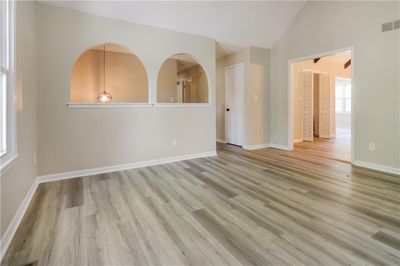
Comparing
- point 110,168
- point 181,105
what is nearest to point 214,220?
point 110,168

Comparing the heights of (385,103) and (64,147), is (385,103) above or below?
above

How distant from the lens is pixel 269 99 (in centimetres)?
545

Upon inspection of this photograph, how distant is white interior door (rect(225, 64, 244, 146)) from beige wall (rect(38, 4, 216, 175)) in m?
1.24

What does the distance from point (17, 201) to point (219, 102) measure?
515 centimetres

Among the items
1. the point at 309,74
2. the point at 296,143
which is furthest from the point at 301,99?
the point at 296,143

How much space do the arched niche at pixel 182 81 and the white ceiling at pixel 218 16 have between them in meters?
1.24

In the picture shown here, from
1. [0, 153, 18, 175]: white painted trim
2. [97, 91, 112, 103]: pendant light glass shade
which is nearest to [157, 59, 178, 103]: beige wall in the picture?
A: [97, 91, 112, 103]: pendant light glass shade

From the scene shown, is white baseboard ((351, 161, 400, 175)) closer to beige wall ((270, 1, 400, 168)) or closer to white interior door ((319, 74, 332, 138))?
beige wall ((270, 1, 400, 168))

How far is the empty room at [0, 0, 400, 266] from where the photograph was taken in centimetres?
160

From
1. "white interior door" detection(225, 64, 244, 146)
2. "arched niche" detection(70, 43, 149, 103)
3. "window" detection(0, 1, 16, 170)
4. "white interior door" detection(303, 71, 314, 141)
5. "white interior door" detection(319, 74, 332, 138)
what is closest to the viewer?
"window" detection(0, 1, 16, 170)

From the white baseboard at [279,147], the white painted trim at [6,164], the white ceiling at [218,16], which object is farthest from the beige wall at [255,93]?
the white painted trim at [6,164]

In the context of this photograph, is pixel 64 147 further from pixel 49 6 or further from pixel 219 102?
pixel 219 102

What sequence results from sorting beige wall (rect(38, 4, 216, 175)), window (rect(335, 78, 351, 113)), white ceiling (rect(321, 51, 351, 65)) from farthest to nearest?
window (rect(335, 78, 351, 113))
white ceiling (rect(321, 51, 351, 65))
beige wall (rect(38, 4, 216, 175))

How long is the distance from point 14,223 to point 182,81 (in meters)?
7.04
